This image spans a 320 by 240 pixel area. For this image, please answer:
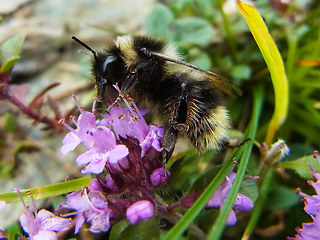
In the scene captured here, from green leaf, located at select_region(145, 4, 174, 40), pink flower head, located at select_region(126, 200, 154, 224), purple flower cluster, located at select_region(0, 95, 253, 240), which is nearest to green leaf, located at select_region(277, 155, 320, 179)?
purple flower cluster, located at select_region(0, 95, 253, 240)

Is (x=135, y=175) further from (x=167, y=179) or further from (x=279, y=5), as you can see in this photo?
(x=279, y=5)

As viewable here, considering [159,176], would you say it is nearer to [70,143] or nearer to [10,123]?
[70,143]

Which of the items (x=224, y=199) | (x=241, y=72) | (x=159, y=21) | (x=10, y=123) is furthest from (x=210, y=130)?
(x=10, y=123)

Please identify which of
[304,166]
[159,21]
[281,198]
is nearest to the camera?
[304,166]

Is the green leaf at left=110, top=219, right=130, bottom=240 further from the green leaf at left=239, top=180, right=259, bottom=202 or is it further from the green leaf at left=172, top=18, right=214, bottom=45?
the green leaf at left=172, top=18, right=214, bottom=45

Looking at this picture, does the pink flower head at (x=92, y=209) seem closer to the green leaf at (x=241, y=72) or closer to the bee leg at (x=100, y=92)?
the bee leg at (x=100, y=92)

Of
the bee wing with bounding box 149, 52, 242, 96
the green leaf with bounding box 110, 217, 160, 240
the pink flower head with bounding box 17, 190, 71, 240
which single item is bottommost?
the pink flower head with bounding box 17, 190, 71, 240

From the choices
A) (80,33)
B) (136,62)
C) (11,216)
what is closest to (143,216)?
(136,62)
